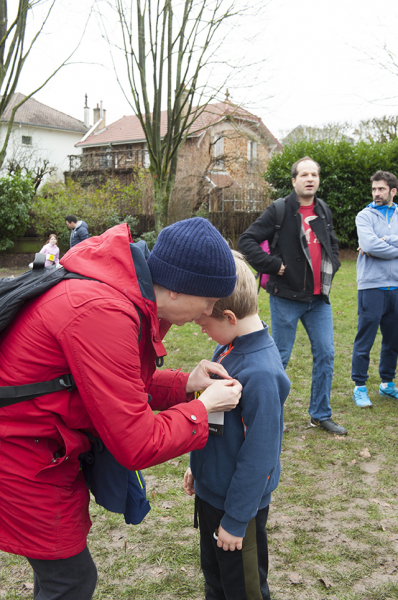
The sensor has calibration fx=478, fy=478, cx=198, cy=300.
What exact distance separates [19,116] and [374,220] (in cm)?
4537

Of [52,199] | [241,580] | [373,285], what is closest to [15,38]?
[373,285]

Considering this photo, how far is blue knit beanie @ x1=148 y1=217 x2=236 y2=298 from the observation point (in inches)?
58.8

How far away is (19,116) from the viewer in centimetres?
4338

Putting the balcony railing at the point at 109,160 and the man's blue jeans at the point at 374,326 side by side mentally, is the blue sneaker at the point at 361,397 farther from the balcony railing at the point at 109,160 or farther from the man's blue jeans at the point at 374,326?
the balcony railing at the point at 109,160

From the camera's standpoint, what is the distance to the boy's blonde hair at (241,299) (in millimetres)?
1827

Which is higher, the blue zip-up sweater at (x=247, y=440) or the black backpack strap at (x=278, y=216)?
the black backpack strap at (x=278, y=216)

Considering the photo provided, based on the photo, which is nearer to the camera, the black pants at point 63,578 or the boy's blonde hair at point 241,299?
the black pants at point 63,578

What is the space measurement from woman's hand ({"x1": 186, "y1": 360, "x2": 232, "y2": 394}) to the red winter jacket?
11.1 inches

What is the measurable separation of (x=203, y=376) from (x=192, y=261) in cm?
61

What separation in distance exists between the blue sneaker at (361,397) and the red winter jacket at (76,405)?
12.2ft

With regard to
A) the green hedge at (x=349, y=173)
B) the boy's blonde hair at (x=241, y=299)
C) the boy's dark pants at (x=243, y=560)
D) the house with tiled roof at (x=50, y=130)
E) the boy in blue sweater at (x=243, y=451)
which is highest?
the house with tiled roof at (x=50, y=130)

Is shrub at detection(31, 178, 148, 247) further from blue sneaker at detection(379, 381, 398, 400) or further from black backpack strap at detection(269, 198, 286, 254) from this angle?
black backpack strap at detection(269, 198, 286, 254)

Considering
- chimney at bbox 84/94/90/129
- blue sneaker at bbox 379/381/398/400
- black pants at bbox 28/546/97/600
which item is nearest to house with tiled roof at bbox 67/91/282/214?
blue sneaker at bbox 379/381/398/400

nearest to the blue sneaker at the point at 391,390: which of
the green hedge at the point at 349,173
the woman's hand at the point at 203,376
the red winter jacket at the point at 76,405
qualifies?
the woman's hand at the point at 203,376
